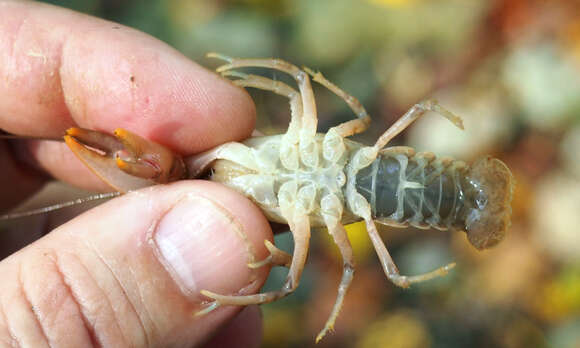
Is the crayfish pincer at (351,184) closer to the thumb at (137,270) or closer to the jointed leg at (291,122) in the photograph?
the jointed leg at (291,122)

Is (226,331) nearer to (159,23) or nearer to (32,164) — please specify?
(32,164)

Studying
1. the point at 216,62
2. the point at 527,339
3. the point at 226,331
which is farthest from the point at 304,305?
the point at 216,62

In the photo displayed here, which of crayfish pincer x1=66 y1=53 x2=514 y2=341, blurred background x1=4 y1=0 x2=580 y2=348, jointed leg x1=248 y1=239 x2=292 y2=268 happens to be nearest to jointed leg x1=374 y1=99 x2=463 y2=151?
crayfish pincer x1=66 y1=53 x2=514 y2=341

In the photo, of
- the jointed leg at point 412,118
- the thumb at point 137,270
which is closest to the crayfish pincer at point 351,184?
the jointed leg at point 412,118

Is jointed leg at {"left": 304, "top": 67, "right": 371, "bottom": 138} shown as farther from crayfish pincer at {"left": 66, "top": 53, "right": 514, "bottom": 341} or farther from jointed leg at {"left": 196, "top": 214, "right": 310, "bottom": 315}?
jointed leg at {"left": 196, "top": 214, "right": 310, "bottom": 315}

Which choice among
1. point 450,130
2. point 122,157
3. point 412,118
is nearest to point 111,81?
point 122,157
